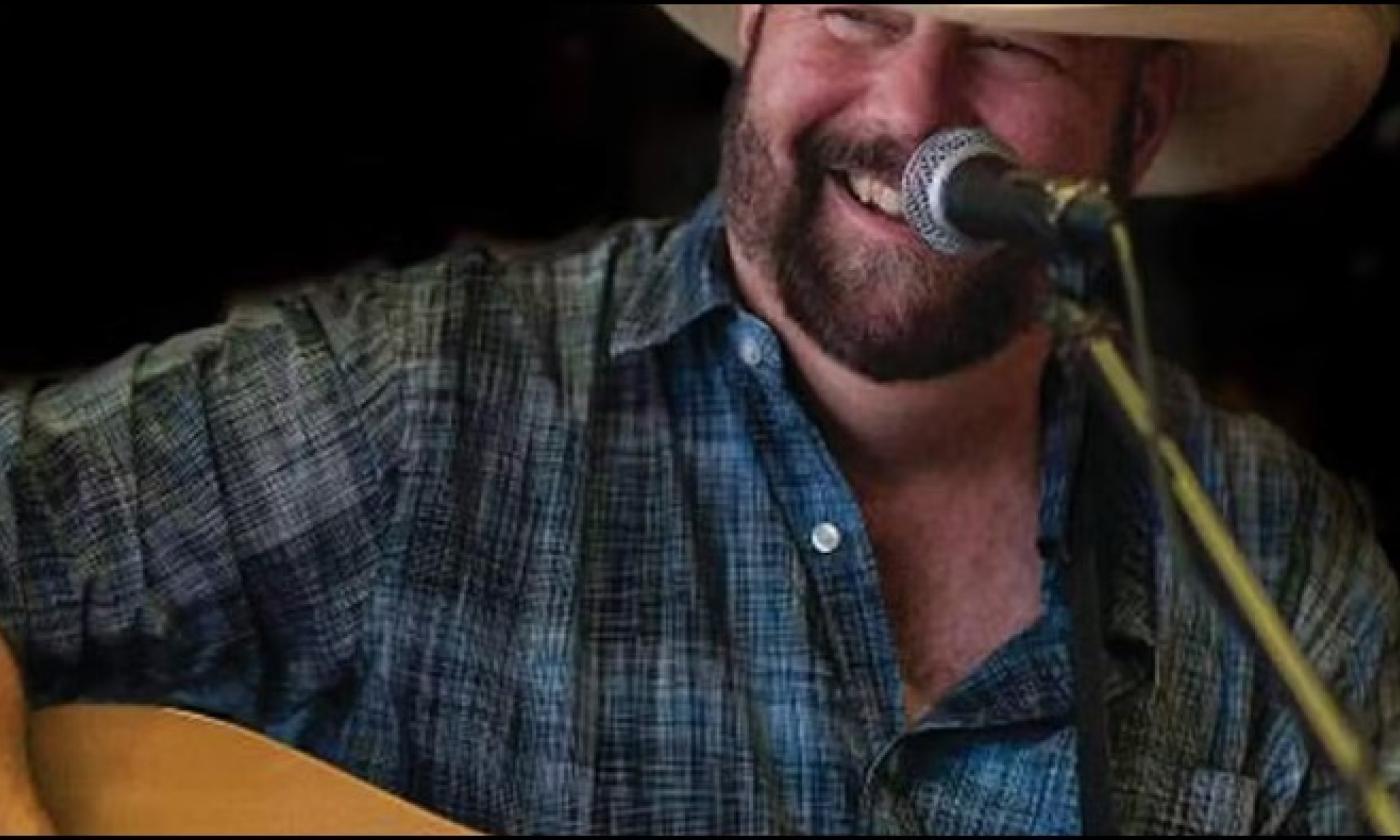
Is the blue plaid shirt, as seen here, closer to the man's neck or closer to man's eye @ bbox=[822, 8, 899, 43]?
the man's neck

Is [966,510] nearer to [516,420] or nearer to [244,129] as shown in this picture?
[516,420]

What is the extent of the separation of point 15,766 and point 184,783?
0.07 metres

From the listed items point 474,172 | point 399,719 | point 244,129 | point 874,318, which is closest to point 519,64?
point 474,172

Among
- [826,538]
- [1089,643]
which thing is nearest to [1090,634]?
[1089,643]

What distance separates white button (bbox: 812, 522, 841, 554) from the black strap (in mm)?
223

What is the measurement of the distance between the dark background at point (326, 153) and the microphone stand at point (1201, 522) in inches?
24.3

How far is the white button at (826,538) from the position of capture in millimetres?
1250

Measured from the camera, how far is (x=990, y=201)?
33.5 inches

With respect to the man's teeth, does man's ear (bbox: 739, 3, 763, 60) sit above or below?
above

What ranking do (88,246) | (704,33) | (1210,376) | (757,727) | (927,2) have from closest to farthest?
(927,2), (757,727), (88,246), (704,33), (1210,376)

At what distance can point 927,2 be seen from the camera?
1105 millimetres

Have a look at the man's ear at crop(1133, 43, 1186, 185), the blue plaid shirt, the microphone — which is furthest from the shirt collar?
the microphone

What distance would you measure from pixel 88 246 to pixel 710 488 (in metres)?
0.37

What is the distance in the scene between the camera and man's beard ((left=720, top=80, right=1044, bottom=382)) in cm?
124
